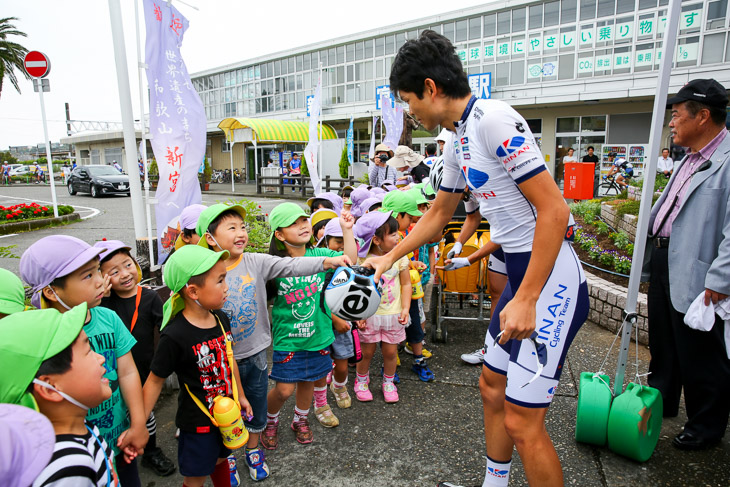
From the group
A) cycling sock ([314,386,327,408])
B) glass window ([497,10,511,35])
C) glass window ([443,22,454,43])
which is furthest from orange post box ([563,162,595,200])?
cycling sock ([314,386,327,408])

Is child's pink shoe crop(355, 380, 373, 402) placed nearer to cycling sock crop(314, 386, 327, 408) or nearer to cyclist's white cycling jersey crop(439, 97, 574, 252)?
cycling sock crop(314, 386, 327, 408)

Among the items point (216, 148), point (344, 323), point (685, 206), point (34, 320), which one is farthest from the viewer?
point (216, 148)

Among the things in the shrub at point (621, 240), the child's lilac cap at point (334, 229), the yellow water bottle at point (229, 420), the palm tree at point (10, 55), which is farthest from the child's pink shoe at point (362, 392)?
the palm tree at point (10, 55)

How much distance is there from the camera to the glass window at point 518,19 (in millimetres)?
20781

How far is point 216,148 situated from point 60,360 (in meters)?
39.1

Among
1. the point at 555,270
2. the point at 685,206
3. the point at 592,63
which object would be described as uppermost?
the point at 592,63

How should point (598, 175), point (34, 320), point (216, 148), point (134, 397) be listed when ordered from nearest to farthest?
1. point (34, 320)
2. point (134, 397)
3. point (598, 175)
4. point (216, 148)

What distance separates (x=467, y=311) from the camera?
218 inches

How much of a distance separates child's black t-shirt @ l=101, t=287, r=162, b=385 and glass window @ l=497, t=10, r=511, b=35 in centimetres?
2285

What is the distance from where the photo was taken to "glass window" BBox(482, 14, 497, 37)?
21.7 m

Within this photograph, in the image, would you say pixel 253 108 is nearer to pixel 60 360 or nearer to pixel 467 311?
pixel 467 311

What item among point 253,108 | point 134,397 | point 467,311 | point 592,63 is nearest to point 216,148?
point 253,108

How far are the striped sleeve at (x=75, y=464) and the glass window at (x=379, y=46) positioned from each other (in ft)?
88.7

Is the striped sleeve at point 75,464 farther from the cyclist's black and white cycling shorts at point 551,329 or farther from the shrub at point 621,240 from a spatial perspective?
the shrub at point 621,240
